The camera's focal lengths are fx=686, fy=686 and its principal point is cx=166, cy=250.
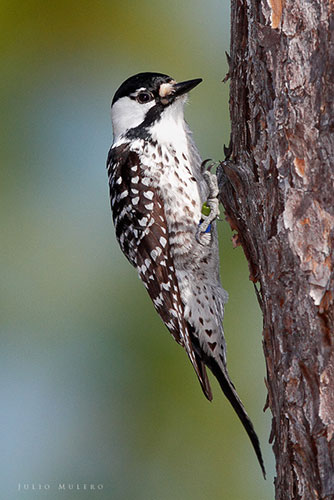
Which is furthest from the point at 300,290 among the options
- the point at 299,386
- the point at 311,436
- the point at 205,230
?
the point at 205,230

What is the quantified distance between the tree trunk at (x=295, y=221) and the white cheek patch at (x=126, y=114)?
1.60 m

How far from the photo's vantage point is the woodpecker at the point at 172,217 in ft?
13.3

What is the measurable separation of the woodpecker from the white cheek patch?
11mm

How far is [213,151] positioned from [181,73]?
1.21 metres

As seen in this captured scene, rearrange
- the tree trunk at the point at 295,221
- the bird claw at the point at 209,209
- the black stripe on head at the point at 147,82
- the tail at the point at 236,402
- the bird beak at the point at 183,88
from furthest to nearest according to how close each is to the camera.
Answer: the black stripe on head at the point at 147,82, the bird beak at the point at 183,88, the bird claw at the point at 209,209, the tail at the point at 236,402, the tree trunk at the point at 295,221

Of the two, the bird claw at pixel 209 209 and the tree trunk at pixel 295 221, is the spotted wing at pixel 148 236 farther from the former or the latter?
the tree trunk at pixel 295 221

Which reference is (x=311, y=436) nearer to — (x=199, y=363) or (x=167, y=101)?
(x=199, y=363)

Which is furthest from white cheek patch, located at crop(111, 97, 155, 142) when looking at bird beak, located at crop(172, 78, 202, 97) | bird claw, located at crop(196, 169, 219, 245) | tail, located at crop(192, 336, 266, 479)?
tail, located at crop(192, 336, 266, 479)

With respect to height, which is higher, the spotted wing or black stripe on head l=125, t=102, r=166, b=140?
black stripe on head l=125, t=102, r=166, b=140

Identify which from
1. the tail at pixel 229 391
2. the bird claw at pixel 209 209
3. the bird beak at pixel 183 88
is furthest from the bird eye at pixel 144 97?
the tail at pixel 229 391

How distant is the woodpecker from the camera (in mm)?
4059

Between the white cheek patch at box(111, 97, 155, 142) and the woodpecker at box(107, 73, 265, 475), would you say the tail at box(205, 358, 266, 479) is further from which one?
the white cheek patch at box(111, 97, 155, 142)

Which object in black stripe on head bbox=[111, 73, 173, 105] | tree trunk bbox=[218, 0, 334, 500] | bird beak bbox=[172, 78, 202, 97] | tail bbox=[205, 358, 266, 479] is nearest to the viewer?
tree trunk bbox=[218, 0, 334, 500]

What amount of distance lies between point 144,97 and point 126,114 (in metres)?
0.19
